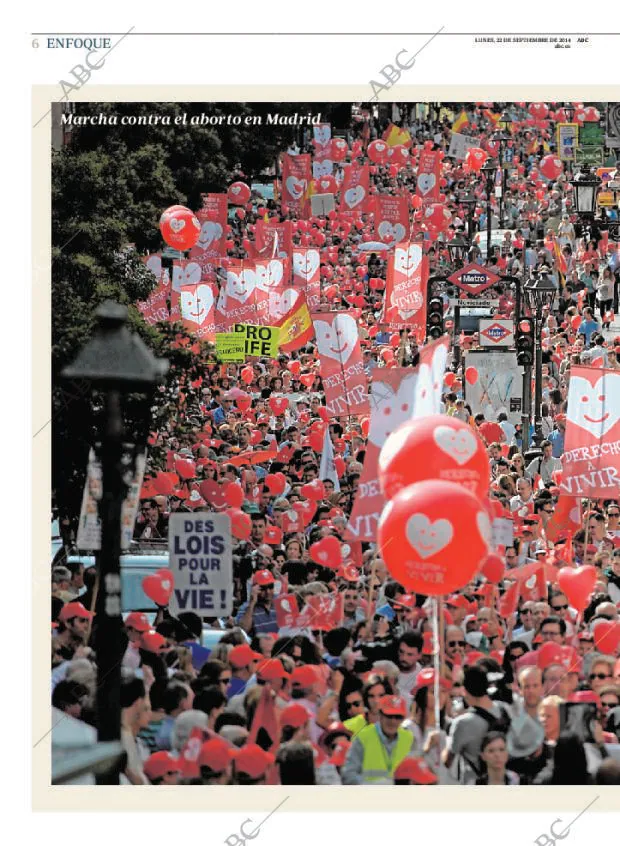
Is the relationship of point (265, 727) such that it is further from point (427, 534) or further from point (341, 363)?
point (341, 363)

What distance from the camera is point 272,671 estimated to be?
41.9 ft

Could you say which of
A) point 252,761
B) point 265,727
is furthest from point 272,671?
point 252,761

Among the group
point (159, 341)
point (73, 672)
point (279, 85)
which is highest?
point (279, 85)

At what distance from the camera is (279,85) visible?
1468 centimetres

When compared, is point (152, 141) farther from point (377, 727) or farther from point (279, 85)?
point (377, 727)

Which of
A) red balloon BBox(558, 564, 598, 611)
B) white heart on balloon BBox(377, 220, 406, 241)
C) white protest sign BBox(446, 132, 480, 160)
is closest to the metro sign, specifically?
white heart on balloon BBox(377, 220, 406, 241)

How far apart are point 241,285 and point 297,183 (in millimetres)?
18808

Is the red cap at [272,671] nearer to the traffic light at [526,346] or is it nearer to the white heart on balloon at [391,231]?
the traffic light at [526,346]

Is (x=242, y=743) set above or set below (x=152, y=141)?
below

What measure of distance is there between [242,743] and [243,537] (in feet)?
14.4

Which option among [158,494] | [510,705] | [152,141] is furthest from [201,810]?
[152,141]

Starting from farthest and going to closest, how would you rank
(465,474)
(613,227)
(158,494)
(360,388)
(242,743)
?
(613,227) → (360,388) → (158,494) → (465,474) → (242,743)

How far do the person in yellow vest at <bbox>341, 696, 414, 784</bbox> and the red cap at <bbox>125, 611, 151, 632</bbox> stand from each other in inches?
86.3

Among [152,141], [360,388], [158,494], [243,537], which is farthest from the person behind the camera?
[152,141]
